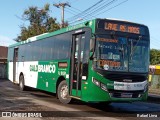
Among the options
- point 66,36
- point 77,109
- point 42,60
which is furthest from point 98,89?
point 42,60

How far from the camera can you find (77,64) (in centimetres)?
1398

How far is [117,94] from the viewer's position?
1267 centimetres

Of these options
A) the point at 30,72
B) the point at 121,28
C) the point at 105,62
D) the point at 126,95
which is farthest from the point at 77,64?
the point at 30,72

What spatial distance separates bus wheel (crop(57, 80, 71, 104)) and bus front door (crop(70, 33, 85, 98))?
0.79 m

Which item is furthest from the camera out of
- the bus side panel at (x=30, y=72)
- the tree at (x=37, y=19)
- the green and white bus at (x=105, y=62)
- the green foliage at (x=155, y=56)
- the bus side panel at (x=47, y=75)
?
the green foliage at (x=155, y=56)

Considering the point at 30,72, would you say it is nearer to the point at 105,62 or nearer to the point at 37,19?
the point at 105,62

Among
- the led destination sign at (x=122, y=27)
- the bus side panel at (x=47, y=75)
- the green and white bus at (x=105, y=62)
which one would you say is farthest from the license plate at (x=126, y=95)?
the bus side panel at (x=47, y=75)

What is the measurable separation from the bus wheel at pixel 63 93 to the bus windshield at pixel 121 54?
9.88 ft

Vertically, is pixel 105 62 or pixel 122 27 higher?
pixel 122 27

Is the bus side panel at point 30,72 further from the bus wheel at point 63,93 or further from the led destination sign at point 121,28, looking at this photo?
the led destination sign at point 121,28

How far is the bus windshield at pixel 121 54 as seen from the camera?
1255 cm

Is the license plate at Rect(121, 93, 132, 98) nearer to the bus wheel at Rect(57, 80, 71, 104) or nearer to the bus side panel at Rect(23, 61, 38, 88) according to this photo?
the bus wheel at Rect(57, 80, 71, 104)

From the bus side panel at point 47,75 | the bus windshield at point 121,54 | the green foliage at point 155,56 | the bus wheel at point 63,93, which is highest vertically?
the green foliage at point 155,56

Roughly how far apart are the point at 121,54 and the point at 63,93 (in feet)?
12.5
